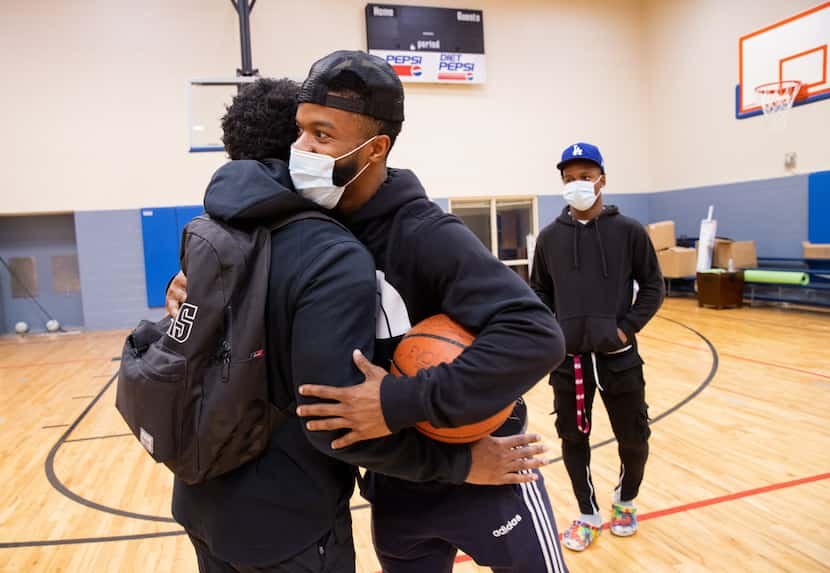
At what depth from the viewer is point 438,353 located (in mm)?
952

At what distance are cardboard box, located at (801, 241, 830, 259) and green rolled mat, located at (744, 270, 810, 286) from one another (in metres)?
0.32

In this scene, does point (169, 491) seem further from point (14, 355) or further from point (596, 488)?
point (14, 355)

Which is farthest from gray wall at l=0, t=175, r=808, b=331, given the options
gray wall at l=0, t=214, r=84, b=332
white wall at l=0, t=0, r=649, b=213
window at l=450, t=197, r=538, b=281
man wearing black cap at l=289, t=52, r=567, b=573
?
man wearing black cap at l=289, t=52, r=567, b=573

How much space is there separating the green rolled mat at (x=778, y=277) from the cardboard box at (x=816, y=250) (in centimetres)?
32

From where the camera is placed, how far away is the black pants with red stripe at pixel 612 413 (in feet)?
7.38

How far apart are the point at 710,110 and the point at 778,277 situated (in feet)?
11.1

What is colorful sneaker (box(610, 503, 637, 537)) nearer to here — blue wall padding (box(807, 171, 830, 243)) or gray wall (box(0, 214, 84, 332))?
blue wall padding (box(807, 171, 830, 243))

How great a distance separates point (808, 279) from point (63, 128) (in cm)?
1066

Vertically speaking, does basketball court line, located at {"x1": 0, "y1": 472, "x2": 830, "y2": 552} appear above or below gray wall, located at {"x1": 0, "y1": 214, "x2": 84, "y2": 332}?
below

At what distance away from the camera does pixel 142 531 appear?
8.80 ft

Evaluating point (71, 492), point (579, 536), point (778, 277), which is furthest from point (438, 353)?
point (778, 277)

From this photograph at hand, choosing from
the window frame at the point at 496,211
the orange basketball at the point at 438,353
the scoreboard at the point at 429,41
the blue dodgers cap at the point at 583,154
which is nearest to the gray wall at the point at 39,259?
the scoreboard at the point at 429,41

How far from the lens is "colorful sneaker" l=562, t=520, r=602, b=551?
7.55 ft

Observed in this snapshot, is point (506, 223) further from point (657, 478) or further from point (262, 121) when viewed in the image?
point (262, 121)
